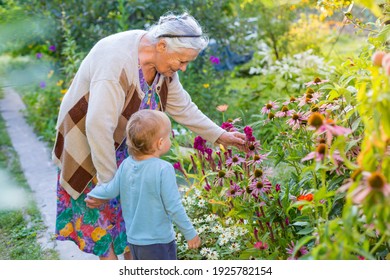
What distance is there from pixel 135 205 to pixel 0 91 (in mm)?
5130

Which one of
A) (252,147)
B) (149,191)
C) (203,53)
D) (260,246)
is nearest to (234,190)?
(252,147)

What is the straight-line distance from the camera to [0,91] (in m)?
7.03

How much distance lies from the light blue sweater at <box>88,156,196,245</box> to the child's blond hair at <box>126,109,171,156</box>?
50 mm

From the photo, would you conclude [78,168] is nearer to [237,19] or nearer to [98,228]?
[98,228]

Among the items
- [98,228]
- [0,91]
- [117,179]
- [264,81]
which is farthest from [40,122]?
[117,179]

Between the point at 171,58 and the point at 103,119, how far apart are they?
370 millimetres

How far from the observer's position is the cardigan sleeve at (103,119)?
2381 mm

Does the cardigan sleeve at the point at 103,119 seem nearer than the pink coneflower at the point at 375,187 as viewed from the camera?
No

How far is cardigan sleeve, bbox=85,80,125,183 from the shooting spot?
238 cm

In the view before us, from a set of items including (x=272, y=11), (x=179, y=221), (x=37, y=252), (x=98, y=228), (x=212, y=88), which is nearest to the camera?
(x=179, y=221)

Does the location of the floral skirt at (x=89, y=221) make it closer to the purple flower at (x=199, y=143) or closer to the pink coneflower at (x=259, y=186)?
the purple flower at (x=199, y=143)

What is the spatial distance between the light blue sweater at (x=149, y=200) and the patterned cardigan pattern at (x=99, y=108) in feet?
0.43

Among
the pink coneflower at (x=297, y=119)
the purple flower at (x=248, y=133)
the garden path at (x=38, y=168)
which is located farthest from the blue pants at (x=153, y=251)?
the garden path at (x=38, y=168)

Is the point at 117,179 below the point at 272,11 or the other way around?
the other way around
